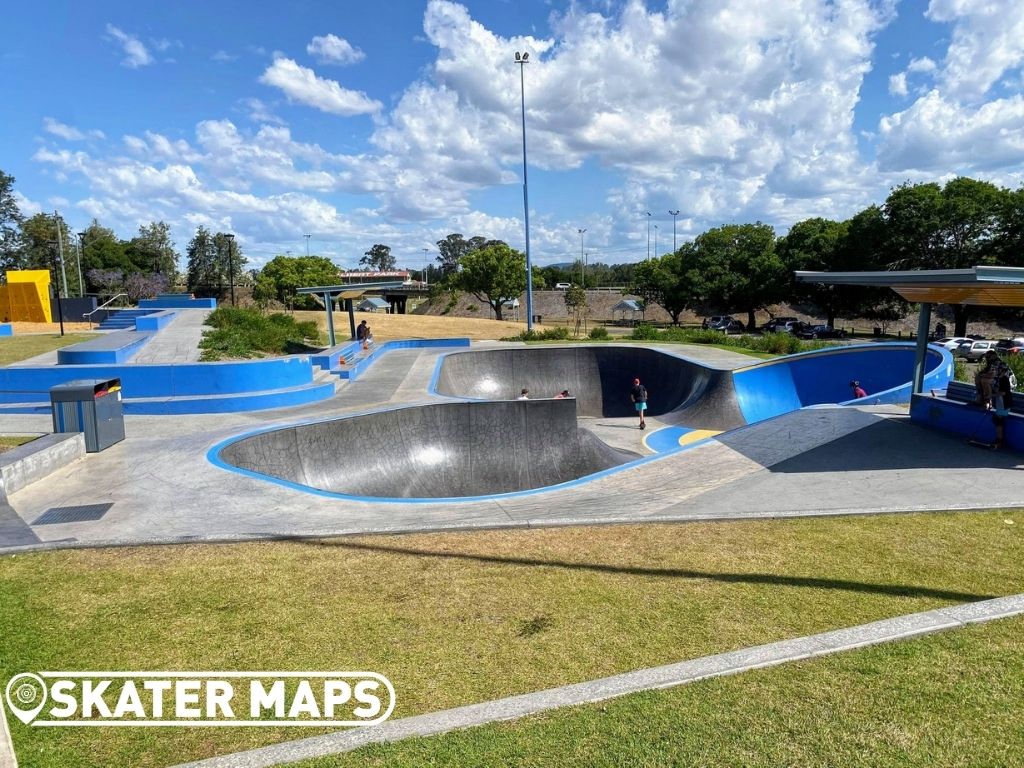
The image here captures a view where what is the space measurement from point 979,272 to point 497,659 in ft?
27.0

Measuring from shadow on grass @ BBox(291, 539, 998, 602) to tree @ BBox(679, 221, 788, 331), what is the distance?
165 feet

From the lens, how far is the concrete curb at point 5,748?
380cm

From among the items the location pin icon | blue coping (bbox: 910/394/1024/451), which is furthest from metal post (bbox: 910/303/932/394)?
the location pin icon

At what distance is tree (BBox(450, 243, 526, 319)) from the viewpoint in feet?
208

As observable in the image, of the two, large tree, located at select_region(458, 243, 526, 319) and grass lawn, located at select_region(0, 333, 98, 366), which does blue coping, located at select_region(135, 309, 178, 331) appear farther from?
large tree, located at select_region(458, 243, 526, 319)

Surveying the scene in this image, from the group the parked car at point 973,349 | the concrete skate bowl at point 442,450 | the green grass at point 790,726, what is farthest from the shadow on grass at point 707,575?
the parked car at point 973,349

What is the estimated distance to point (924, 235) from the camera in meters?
43.3

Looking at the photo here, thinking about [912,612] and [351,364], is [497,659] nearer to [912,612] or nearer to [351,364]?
[912,612]

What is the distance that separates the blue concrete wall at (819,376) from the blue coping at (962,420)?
27.1ft

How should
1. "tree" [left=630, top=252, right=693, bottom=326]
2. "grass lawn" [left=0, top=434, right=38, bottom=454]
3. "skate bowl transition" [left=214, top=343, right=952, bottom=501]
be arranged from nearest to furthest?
1. "grass lawn" [left=0, top=434, right=38, bottom=454]
2. "skate bowl transition" [left=214, top=343, right=952, bottom=501]
3. "tree" [left=630, top=252, right=693, bottom=326]

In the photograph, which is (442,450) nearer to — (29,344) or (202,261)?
Result: (29,344)

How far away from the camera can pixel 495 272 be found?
63344mm

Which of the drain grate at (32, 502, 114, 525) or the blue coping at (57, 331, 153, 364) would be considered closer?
the drain grate at (32, 502, 114, 525)

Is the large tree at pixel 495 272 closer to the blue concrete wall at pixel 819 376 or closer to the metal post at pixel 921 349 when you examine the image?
the blue concrete wall at pixel 819 376
